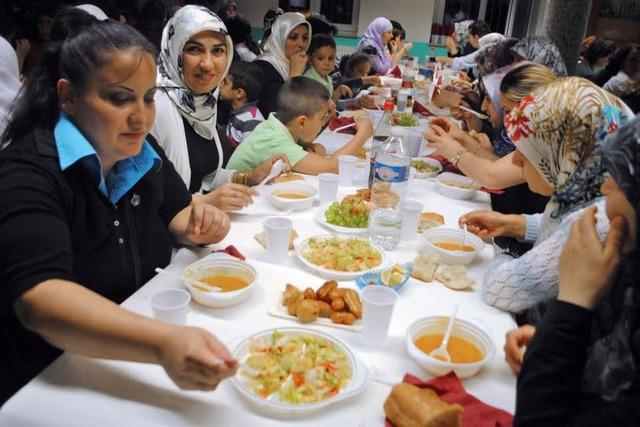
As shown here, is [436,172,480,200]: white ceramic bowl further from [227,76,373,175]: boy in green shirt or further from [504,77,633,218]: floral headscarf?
[504,77,633,218]: floral headscarf

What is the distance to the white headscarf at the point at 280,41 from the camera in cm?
435

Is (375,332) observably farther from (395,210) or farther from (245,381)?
(395,210)

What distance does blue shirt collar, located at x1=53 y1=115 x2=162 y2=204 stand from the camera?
51.3 inches

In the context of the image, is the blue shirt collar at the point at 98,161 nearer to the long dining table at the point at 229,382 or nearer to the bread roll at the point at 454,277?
the long dining table at the point at 229,382

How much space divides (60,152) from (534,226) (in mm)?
1736

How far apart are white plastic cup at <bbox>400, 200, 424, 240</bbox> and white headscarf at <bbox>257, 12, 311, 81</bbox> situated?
2.81 metres

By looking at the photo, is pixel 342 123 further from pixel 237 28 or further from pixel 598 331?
pixel 598 331

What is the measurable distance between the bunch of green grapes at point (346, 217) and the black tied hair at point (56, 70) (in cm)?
98

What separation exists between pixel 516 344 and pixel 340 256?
2.12ft

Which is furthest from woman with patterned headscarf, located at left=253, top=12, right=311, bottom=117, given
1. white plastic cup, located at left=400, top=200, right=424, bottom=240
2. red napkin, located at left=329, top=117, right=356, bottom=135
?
white plastic cup, located at left=400, top=200, right=424, bottom=240

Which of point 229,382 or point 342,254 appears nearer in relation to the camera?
point 229,382

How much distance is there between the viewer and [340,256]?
5.51ft

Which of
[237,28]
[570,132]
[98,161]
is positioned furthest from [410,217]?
[237,28]

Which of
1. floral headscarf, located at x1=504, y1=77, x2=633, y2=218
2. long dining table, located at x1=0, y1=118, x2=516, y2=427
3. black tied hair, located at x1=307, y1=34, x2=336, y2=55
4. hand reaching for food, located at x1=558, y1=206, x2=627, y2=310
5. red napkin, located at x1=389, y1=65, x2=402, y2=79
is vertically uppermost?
black tied hair, located at x1=307, y1=34, x2=336, y2=55
